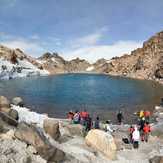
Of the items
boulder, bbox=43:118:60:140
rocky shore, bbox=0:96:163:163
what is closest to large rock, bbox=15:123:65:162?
rocky shore, bbox=0:96:163:163

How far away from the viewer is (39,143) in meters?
24.6

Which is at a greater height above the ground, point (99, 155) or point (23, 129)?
point (23, 129)

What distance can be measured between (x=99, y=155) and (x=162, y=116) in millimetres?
26572

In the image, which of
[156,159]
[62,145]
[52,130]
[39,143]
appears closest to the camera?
[39,143]

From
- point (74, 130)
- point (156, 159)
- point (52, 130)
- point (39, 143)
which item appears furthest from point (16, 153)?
point (74, 130)

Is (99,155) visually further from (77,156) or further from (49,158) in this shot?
(49,158)

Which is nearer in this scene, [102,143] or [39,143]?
[39,143]

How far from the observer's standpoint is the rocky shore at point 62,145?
23.9 m

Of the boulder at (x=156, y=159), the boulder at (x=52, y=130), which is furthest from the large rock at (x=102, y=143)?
the boulder at (x=156, y=159)

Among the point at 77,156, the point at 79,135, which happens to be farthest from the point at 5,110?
the point at 77,156

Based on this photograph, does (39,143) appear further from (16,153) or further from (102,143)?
(102,143)

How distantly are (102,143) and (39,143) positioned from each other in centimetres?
618

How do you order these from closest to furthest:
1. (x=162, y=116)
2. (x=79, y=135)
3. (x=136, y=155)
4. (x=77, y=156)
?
1. (x=77, y=156)
2. (x=136, y=155)
3. (x=79, y=135)
4. (x=162, y=116)

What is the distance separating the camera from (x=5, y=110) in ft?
108
